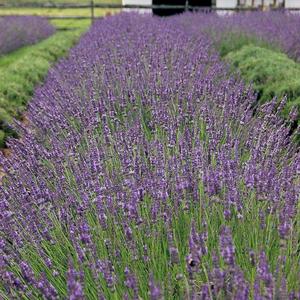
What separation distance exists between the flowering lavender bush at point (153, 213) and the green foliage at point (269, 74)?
1003mm

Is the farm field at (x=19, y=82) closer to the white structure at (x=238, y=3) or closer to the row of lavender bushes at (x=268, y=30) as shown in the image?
the row of lavender bushes at (x=268, y=30)

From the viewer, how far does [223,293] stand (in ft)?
5.41

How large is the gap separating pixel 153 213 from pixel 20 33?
1315cm

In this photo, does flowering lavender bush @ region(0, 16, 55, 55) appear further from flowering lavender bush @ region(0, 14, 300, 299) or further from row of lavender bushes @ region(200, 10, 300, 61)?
flowering lavender bush @ region(0, 14, 300, 299)

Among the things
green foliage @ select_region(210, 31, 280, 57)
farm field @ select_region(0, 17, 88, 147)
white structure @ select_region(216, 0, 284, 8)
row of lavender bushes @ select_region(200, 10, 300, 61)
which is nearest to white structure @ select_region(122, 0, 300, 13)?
white structure @ select_region(216, 0, 284, 8)

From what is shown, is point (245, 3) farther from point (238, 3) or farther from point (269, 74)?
point (269, 74)

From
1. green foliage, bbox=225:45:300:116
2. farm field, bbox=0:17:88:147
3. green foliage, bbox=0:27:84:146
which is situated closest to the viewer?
green foliage, bbox=225:45:300:116

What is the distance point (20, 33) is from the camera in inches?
561

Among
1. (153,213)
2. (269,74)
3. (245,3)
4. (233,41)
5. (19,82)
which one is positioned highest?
(153,213)

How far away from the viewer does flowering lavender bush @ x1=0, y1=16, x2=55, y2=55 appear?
13070mm

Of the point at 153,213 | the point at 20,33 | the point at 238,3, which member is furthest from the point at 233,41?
the point at 238,3

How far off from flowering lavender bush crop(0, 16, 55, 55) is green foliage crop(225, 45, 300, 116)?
25.4ft

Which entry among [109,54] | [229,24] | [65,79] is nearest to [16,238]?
[65,79]

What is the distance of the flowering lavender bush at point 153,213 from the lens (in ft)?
5.68
